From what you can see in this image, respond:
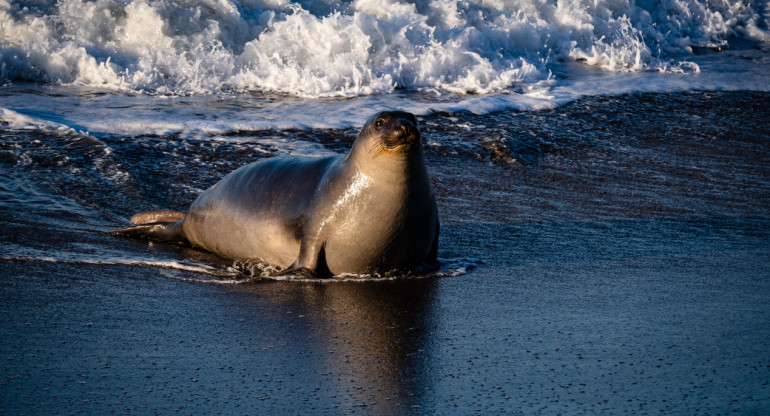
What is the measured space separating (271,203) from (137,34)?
873 cm

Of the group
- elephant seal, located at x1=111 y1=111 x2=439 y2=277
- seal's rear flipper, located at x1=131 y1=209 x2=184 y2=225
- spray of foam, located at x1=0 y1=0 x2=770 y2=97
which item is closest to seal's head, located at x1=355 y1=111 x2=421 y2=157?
elephant seal, located at x1=111 y1=111 x2=439 y2=277

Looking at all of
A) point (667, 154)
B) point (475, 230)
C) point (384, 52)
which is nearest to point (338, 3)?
point (384, 52)

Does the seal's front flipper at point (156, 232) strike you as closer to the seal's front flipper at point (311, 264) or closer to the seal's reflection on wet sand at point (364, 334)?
the seal's front flipper at point (311, 264)

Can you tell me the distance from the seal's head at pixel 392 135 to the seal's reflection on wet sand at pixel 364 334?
0.79 meters

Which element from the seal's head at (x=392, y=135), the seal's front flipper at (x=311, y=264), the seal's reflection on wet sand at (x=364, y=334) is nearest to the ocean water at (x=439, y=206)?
the seal's reflection on wet sand at (x=364, y=334)

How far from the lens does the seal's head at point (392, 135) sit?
5.27 m

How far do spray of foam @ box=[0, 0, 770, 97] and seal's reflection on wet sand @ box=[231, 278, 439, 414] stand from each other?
761cm

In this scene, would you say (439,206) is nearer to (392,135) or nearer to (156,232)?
(392,135)

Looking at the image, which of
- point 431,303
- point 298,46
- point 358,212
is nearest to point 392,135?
point 358,212

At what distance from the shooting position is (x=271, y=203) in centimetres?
590

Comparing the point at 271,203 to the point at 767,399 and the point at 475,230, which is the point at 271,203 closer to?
the point at 475,230

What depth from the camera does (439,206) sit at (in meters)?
7.36

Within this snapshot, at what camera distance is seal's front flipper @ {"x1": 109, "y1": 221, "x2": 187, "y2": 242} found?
633 centimetres

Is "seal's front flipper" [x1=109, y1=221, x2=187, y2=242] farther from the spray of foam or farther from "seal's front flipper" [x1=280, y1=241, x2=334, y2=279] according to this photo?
the spray of foam
